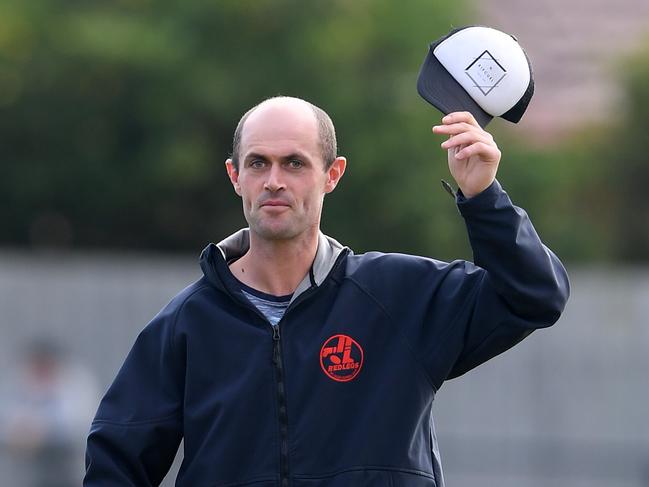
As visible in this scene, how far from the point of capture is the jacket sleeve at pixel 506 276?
12.9 ft

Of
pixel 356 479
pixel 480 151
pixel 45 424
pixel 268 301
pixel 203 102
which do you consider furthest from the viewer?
pixel 203 102

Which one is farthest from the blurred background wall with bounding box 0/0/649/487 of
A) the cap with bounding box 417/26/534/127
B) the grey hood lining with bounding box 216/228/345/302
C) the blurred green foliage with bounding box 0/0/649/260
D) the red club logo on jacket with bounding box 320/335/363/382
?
the cap with bounding box 417/26/534/127

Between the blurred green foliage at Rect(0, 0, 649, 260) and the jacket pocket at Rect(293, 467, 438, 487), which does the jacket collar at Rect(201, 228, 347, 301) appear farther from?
the blurred green foliage at Rect(0, 0, 649, 260)

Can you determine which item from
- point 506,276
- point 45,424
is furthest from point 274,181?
point 45,424

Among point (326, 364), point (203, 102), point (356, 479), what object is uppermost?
point (203, 102)

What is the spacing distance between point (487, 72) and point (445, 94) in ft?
0.42

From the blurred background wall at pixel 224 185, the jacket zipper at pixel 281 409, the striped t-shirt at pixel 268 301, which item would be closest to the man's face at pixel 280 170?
the striped t-shirt at pixel 268 301

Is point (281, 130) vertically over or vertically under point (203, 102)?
under

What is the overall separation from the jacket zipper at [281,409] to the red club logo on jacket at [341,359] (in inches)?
4.4

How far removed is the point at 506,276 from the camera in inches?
156

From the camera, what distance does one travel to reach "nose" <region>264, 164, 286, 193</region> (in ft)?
13.5

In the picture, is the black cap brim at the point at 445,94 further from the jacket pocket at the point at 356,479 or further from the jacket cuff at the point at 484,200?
the jacket pocket at the point at 356,479

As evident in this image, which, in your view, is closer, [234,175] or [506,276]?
[506,276]

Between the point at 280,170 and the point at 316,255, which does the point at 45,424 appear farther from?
the point at 280,170
